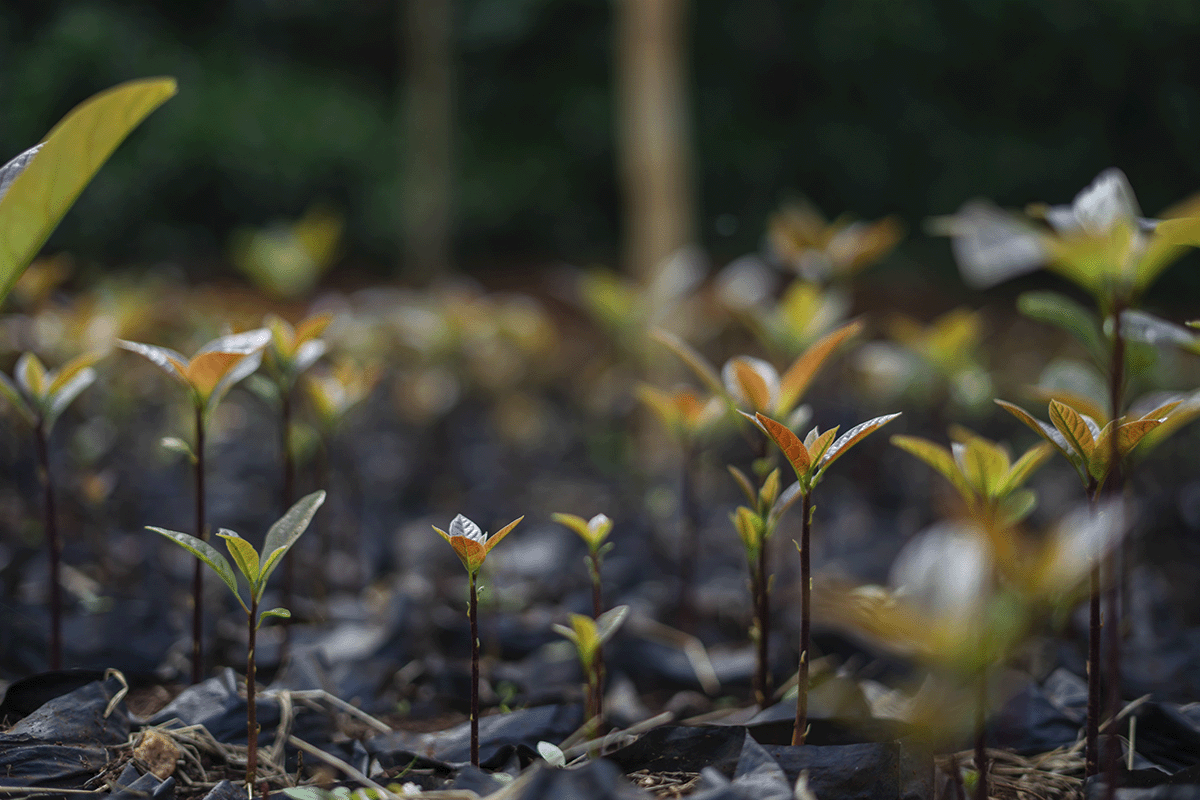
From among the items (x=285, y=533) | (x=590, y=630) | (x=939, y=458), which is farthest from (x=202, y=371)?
(x=939, y=458)

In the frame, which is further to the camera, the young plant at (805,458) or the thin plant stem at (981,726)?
the young plant at (805,458)

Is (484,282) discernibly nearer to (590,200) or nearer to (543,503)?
(590,200)

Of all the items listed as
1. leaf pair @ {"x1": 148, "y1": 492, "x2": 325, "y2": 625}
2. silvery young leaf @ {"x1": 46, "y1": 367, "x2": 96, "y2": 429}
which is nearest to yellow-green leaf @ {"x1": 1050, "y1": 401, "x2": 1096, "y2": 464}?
leaf pair @ {"x1": 148, "y1": 492, "x2": 325, "y2": 625}

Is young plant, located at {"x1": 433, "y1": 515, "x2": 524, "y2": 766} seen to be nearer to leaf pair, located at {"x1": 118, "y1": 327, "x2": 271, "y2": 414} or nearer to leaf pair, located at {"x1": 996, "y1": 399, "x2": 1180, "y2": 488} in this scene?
leaf pair, located at {"x1": 118, "y1": 327, "x2": 271, "y2": 414}

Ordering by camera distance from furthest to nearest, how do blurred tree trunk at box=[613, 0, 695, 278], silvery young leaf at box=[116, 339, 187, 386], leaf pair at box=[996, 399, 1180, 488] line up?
blurred tree trunk at box=[613, 0, 695, 278] < silvery young leaf at box=[116, 339, 187, 386] < leaf pair at box=[996, 399, 1180, 488]

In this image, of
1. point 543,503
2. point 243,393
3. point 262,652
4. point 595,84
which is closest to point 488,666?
point 262,652

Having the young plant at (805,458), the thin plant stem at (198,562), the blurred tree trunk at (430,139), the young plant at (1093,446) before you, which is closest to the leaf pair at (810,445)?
the young plant at (805,458)

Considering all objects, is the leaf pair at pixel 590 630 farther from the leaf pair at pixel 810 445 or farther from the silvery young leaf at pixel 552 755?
the leaf pair at pixel 810 445
